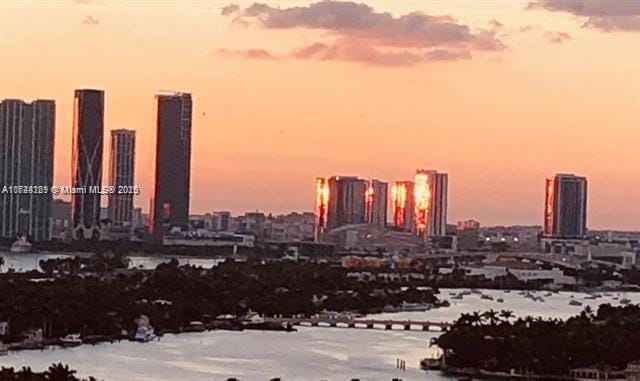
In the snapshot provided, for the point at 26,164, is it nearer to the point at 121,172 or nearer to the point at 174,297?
the point at 121,172

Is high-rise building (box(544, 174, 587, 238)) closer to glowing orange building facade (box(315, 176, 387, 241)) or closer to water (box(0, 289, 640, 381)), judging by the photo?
glowing orange building facade (box(315, 176, 387, 241))

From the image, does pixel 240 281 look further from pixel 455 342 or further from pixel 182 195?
pixel 182 195

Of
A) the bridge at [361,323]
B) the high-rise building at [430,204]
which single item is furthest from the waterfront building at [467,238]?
the bridge at [361,323]

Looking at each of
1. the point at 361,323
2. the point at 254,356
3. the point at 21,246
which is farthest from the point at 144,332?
the point at 21,246

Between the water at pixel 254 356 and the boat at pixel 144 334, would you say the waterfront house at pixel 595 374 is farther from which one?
the boat at pixel 144 334

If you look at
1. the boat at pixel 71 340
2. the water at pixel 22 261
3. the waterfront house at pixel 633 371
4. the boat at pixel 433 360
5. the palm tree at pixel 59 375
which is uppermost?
the palm tree at pixel 59 375

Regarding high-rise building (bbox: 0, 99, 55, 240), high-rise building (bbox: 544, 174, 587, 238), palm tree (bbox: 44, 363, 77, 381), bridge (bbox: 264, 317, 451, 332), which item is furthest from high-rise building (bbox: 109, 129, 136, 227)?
palm tree (bbox: 44, 363, 77, 381)
